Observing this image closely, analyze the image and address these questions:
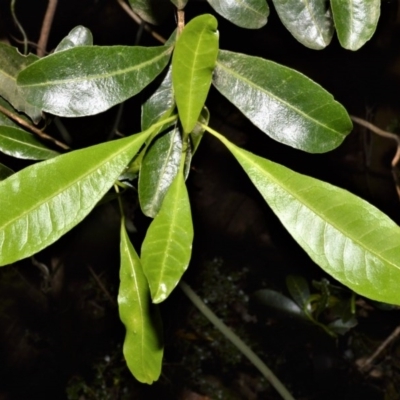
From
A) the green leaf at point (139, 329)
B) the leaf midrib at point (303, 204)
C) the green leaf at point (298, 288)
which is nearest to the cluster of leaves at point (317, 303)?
the green leaf at point (298, 288)

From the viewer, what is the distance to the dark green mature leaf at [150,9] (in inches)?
25.5

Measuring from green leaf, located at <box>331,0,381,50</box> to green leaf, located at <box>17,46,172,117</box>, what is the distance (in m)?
0.17

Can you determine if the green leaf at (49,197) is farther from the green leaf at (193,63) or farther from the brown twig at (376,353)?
the brown twig at (376,353)

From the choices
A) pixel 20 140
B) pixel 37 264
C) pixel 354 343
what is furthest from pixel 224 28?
pixel 354 343

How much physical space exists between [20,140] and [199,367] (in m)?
0.77

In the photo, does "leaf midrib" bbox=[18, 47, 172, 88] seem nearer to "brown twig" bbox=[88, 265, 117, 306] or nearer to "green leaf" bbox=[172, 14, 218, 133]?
"green leaf" bbox=[172, 14, 218, 133]

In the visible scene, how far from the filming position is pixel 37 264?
1256 millimetres

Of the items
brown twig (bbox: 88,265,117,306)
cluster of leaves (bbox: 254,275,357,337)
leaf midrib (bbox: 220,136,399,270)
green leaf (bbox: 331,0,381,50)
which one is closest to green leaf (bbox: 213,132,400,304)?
leaf midrib (bbox: 220,136,399,270)

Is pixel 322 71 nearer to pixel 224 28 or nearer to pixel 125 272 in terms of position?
pixel 224 28

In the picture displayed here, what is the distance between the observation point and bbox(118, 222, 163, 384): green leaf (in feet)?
2.10

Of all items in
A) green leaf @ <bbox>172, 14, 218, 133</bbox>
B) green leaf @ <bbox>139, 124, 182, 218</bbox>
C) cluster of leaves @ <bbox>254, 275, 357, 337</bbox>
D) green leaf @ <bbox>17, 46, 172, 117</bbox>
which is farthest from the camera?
cluster of leaves @ <bbox>254, 275, 357, 337</bbox>

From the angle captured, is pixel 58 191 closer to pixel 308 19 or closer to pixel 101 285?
pixel 308 19

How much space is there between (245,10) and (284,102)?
0.11m

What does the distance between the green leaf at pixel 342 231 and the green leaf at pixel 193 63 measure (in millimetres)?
93
